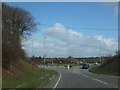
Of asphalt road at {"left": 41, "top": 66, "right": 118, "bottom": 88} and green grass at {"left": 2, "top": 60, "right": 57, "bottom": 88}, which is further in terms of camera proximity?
green grass at {"left": 2, "top": 60, "right": 57, "bottom": 88}

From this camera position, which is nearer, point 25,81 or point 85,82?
point 85,82

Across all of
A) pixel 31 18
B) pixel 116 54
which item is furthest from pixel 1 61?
pixel 116 54

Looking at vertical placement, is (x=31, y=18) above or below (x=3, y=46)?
above

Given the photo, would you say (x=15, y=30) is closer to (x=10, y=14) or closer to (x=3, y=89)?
(x=10, y=14)

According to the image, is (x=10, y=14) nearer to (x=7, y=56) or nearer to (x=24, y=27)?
(x=24, y=27)

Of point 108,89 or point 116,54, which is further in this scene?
point 116,54

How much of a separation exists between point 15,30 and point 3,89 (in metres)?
45.1

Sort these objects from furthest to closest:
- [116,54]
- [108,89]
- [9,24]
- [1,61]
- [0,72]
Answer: [116,54]
[9,24]
[1,61]
[0,72]
[108,89]

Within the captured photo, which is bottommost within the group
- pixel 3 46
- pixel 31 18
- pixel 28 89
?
pixel 28 89

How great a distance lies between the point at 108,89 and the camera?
26.7m

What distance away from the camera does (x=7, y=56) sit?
48.2m

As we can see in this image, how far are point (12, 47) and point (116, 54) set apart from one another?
3738 centimetres

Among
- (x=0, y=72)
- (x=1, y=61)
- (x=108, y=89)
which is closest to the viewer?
(x=108, y=89)

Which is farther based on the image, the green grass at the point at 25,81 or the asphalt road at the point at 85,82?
the green grass at the point at 25,81
